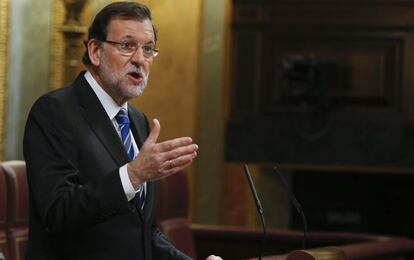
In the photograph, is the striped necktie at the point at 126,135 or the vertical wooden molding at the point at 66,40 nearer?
the striped necktie at the point at 126,135

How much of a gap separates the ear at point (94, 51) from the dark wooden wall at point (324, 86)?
5.05m

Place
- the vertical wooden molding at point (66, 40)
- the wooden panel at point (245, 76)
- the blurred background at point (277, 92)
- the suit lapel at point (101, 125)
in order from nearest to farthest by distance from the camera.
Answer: the suit lapel at point (101, 125)
the vertical wooden molding at point (66, 40)
the blurred background at point (277, 92)
the wooden panel at point (245, 76)

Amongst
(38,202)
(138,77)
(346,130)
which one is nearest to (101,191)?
(38,202)

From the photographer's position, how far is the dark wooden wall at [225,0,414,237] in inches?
306

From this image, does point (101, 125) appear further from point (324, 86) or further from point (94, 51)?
point (324, 86)

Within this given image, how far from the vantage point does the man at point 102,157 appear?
2.48 meters

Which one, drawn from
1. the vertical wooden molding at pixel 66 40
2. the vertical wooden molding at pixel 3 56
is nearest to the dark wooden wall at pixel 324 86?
the vertical wooden molding at pixel 66 40

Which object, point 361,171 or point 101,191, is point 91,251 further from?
point 361,171

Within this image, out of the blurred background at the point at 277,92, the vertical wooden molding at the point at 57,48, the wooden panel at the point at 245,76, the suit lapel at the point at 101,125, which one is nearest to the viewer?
the suit lapel at the point at 101,125

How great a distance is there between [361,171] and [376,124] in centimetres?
38

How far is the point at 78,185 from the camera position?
2.56 meters

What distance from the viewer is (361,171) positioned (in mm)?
7938

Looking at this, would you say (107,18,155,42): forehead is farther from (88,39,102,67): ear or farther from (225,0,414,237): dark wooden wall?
(225,0,414,237): dark wooden wall

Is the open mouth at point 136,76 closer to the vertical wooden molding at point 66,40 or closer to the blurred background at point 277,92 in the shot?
the vertical wooden molding at point 66,40
